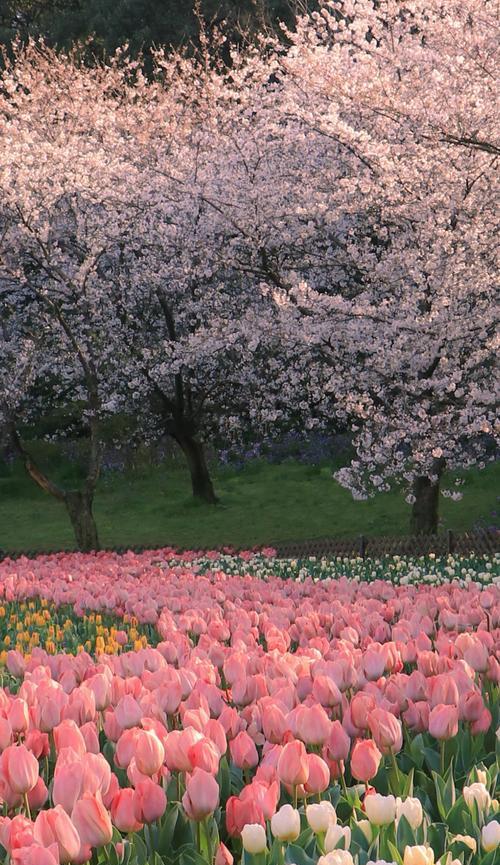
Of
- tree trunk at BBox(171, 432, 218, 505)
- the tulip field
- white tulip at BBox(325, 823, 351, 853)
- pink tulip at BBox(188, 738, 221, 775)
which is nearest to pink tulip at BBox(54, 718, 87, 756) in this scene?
the tulip field

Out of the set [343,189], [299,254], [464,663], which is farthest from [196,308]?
[464,663]

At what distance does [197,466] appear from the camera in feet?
69.6

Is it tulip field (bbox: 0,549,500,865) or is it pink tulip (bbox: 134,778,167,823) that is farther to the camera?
pink tulip (bbox: 134,778,167,823)

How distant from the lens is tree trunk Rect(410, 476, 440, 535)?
1612cm

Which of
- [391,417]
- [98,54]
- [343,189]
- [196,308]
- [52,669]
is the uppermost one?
[98,54]

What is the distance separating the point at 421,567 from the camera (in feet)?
32.0

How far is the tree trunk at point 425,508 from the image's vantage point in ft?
52.9

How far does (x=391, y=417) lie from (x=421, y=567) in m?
6.41

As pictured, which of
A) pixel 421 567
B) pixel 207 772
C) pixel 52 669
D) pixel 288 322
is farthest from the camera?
pixel 288 322

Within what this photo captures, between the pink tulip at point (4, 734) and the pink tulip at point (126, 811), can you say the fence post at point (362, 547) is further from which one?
the pink tulip at point (126, 811)

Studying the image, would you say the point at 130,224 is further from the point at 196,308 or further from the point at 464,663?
the point at 464,663

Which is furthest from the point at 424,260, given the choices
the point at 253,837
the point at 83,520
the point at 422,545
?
the point at 253,837

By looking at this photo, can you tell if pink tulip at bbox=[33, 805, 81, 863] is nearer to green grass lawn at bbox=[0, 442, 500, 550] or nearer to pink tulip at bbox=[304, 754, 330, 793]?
pink tulip at bbox=[304, 754, 330, 793]

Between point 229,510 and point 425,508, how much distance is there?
5877 mm
